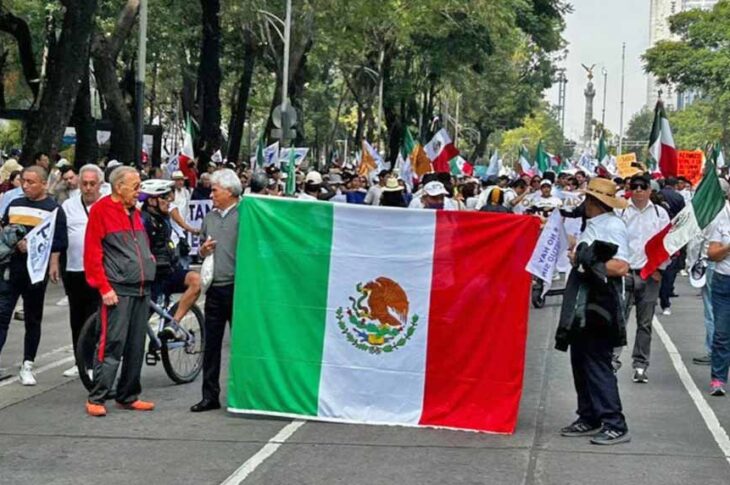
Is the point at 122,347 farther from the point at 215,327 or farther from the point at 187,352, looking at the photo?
the point at 187,352

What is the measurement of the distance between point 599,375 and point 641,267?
9.78 ft

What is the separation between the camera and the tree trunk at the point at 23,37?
29.8 m

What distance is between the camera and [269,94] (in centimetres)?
7975

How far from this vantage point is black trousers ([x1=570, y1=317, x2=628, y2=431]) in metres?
8.97

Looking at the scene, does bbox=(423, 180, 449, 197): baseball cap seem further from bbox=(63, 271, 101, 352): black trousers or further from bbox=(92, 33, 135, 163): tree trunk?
bbox=(92, 33, 135, 163): tree trunk

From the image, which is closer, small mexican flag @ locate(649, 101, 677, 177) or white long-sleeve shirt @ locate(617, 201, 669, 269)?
white long-sleeve shirt @ locate(617, 201, 669, 269)

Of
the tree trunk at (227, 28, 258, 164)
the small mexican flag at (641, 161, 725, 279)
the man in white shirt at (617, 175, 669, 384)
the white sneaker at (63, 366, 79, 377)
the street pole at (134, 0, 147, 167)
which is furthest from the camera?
the tree trunk at (227, 28, 258, 164)

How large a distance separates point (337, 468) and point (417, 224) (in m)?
1.99

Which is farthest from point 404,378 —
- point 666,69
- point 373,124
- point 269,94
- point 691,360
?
point 269,94

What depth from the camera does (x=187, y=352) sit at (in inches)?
443

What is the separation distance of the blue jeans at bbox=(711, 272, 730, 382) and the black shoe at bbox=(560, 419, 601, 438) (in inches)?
94.6

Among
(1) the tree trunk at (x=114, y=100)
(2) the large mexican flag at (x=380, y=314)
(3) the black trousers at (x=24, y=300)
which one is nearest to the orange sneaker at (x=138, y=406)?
(2) the large mexican flag at (x=380, y=314)

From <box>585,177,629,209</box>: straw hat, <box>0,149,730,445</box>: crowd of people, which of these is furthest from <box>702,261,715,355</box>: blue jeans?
<box>585,177,629,209</box>: straw hat

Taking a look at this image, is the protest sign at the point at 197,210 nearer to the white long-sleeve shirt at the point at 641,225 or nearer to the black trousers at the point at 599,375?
the white long-sleeve shirt at the point at 641,225
